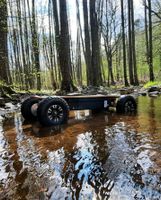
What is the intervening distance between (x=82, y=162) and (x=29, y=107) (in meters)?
5.07

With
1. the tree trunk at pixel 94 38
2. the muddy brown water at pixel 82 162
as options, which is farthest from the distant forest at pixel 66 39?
the muddy brown water at pixel 82 162

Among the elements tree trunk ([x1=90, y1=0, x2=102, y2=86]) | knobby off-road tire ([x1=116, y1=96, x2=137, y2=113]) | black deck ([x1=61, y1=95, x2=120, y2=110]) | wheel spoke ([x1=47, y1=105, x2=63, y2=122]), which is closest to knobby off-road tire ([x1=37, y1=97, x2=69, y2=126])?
wheel spoke ([x1=47, y1=105, x2=63, y2=122])

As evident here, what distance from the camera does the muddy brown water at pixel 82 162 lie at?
11.5 ft

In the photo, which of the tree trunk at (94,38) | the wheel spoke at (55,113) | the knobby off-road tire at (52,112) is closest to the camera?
the knobby off-road tire at (52,112)

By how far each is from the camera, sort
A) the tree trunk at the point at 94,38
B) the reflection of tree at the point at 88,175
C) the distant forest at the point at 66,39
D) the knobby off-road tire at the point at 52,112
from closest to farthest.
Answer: the reflection of tree at the point at 88,175 < the knobby off-road tire at the point at 52,112 < the distant forest at the point at 66,39 < the tree trunk at the point at 94,38

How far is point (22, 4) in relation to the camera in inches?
1341

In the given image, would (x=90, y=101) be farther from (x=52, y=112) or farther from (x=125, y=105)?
(x=52, y=112)

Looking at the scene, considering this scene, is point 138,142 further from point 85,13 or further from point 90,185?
point 85,13

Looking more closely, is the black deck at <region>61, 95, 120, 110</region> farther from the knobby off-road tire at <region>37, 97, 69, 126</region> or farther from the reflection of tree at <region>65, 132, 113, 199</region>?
the reflection of tree at <region>65, 132, 113, 199</region>

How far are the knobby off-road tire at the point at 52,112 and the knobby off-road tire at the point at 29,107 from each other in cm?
121

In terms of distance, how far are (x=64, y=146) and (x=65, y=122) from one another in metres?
2.74

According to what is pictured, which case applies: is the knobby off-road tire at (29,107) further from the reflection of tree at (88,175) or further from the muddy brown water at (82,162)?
the reflection of tree at (88,175)

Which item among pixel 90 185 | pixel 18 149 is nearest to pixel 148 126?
pixel 18 149

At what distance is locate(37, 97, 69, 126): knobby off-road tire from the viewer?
784 cm
